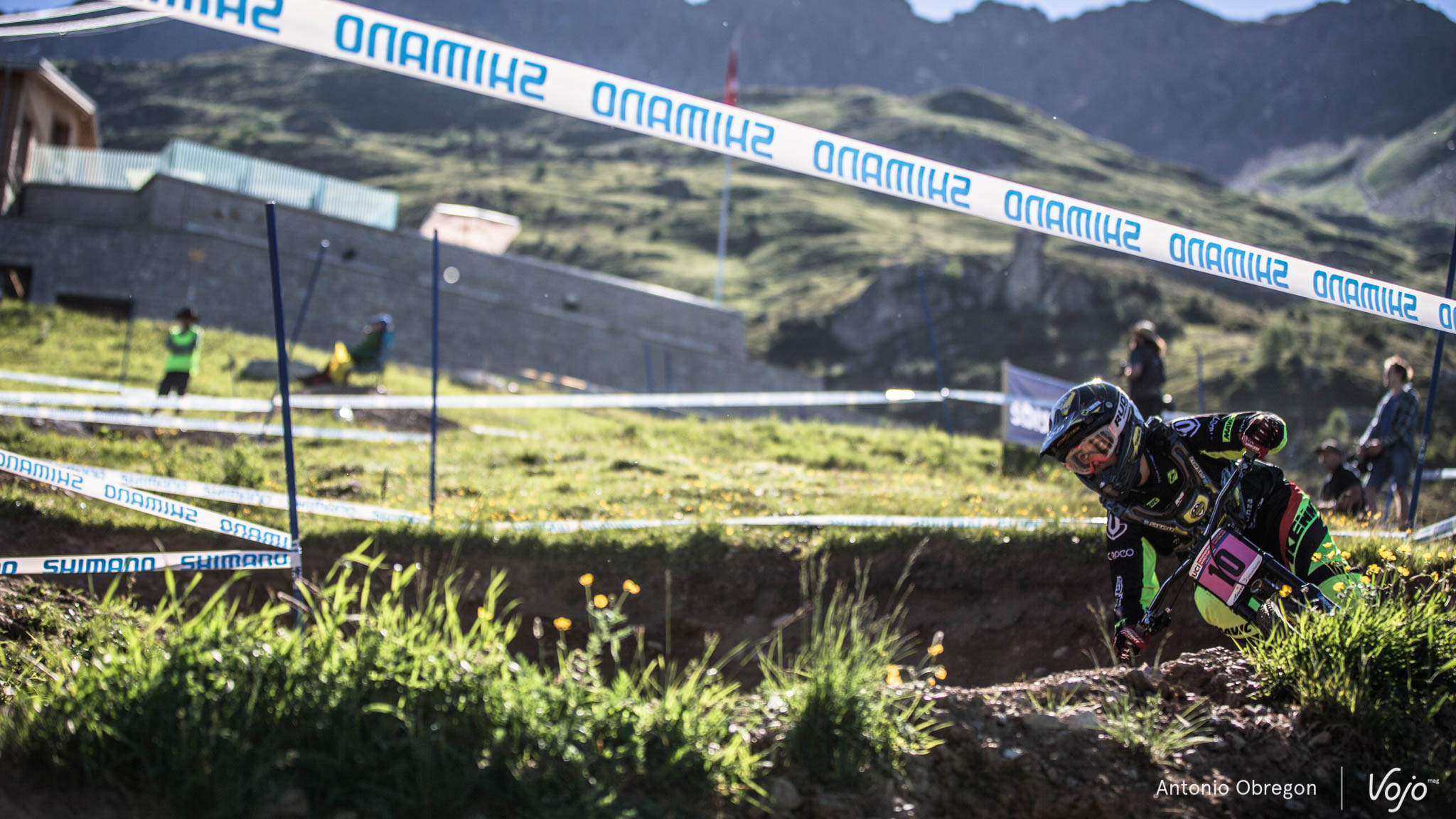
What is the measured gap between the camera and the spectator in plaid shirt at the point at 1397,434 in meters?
9.40

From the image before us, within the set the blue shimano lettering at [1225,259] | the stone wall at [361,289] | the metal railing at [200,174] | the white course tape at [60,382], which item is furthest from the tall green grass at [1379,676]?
the metal railing at [200,174]

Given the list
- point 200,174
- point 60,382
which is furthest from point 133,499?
point 200,174

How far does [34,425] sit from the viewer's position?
34.9 feet

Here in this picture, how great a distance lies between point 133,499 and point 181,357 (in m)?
7.73

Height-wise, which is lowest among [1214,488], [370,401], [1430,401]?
[370,401]

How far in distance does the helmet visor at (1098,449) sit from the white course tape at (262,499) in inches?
209

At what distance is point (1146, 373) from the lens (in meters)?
11.2

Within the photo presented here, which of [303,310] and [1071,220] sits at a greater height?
[1071,220]

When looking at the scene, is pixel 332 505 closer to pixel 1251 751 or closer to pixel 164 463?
pixel 164 463

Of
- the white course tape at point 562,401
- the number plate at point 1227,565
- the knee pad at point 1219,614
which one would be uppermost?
the white course tape at point 562,401

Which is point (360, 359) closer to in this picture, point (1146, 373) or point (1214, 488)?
point (1146, 373)

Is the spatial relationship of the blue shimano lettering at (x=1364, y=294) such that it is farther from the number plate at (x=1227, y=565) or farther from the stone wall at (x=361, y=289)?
the stone wall at (x=361, y=289)

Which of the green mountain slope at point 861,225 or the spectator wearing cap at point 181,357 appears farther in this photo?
the green mountain slope at point 861,225

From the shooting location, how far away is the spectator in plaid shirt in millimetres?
9398
